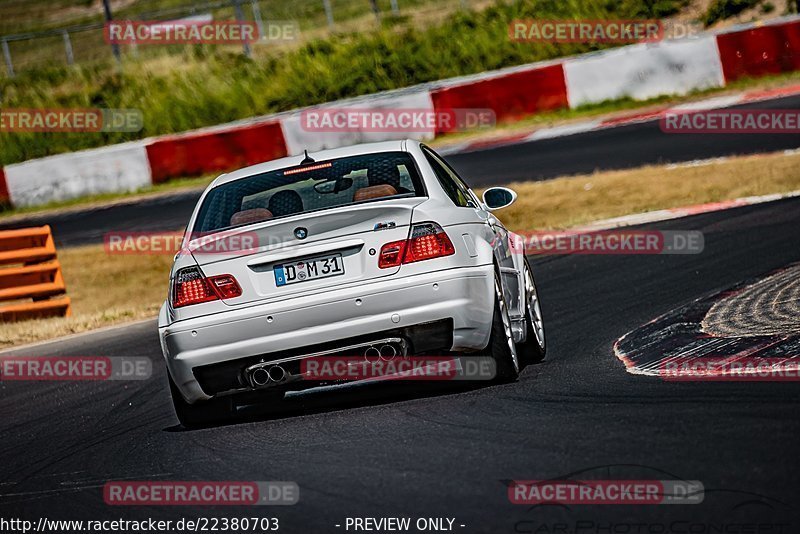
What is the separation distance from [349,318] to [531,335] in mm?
1528

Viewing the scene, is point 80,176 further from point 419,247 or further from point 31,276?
point 419,247

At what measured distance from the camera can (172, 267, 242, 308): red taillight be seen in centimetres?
669

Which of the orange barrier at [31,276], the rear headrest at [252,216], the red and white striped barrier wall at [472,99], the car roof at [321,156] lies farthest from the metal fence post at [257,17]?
the rear headrest at [252,216]

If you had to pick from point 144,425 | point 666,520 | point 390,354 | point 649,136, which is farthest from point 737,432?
point 649,136

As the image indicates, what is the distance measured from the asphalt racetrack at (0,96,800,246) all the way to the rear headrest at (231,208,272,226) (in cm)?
1098

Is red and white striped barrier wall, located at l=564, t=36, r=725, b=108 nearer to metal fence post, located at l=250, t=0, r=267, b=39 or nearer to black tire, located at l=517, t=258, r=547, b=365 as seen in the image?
metal fence post, located at l=250, t=0, r=267, b=39

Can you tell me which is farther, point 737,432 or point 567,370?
point 567,370

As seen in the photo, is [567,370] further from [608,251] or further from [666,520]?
[608,251]

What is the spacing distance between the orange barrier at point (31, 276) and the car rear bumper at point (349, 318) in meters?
8.74

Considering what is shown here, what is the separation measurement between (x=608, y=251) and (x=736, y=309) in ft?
13.9

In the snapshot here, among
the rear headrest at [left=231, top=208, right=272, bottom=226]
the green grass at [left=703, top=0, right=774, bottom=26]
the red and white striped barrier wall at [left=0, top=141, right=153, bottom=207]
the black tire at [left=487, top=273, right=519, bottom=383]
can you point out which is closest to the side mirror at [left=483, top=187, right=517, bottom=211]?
the black tire at [left=487, top=273, right=519, bottom=383]

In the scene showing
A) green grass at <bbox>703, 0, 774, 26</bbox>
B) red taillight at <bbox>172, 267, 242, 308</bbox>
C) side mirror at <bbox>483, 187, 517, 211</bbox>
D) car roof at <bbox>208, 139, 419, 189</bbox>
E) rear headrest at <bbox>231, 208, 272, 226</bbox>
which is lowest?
green grass at <bbox>703, 0, 774, 26</bbox>

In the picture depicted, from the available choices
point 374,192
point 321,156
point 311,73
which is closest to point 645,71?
point 311,73

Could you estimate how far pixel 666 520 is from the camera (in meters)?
4.20
